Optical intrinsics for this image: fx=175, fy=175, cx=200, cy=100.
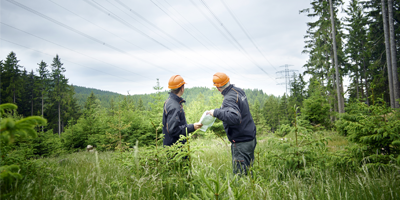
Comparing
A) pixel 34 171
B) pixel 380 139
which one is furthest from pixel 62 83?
pixel 380 139

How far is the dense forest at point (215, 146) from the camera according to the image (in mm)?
1911

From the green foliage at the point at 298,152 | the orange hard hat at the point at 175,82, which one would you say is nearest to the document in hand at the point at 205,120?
the orange hard hat at the point at 175,82

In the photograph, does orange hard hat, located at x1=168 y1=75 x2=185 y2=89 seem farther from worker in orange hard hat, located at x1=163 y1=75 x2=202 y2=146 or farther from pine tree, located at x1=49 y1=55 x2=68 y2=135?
pine tree, located at x1=49 y1=55 x2=68 y2=135

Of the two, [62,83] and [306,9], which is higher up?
[306,9]

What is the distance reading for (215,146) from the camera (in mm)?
7293

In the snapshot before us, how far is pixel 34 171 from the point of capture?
2.60 meters

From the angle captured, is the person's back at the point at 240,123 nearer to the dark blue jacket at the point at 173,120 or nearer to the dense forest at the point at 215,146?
the dense forest at the point at 215,146

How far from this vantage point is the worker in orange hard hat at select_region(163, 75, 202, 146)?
2.97m

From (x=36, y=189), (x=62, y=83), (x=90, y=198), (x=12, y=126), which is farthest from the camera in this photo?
(x=62, y=83)

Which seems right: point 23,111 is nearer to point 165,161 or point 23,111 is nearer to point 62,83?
point 62,83

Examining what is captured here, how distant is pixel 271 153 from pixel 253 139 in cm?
40

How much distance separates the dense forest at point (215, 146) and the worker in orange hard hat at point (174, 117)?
0.28 m

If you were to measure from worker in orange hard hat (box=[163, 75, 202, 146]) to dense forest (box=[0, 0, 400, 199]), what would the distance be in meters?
0.28

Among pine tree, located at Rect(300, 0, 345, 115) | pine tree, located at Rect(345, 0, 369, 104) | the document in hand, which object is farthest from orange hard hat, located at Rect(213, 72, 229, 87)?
pine tree, located at Rect(345, 0, 369, 104)
